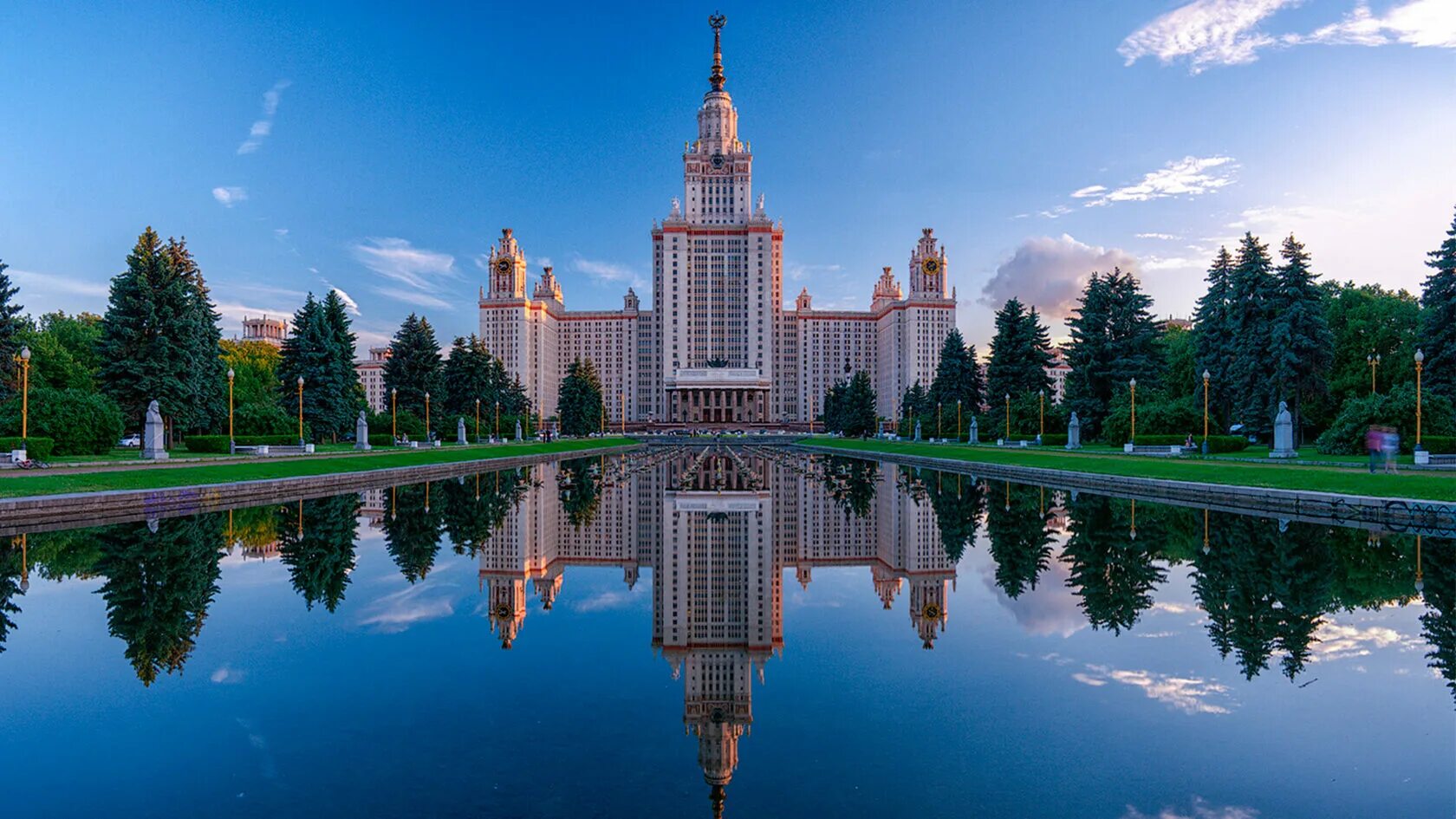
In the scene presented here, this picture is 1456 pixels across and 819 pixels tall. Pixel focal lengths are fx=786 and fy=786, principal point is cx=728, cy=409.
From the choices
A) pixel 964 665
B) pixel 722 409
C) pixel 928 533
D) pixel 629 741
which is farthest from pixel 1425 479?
pixel 722 409

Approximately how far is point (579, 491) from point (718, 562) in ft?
37.9

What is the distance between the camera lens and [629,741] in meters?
4.57

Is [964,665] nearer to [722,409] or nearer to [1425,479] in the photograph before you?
[1425,479]

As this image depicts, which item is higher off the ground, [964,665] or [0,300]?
[0,300]

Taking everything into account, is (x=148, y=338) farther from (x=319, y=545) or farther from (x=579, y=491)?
(x=319, y=545)

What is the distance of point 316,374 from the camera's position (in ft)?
146

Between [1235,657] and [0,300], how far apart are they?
48409 mm

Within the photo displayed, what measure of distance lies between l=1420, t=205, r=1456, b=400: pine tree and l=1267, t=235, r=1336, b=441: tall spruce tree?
4.37 m

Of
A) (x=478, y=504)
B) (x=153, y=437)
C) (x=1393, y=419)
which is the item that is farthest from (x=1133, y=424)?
(x=153, y=437)

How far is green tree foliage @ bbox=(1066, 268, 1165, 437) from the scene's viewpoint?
46875mm

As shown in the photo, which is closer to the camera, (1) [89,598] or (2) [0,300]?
(1) [89,598]

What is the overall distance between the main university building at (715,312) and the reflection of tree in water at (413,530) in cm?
10105

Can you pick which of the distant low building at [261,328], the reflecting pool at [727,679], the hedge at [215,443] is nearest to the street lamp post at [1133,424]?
the reflecting pool at [727,679]

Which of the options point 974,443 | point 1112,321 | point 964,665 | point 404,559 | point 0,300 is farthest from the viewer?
point 974,443
